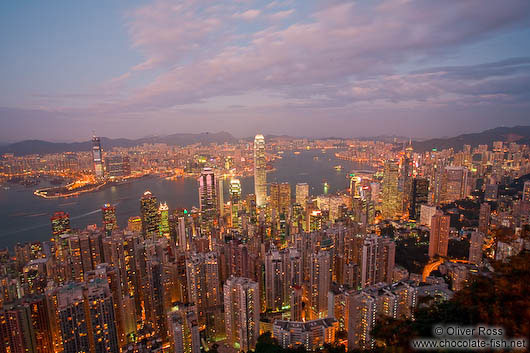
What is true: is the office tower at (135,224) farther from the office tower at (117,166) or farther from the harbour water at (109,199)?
the office tower at (117,166)

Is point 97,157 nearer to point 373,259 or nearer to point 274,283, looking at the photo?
point 274,283


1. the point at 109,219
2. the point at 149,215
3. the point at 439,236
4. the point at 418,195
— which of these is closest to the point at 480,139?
the point at 418,195

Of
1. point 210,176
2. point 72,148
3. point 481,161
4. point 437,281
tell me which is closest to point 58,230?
point 210,176

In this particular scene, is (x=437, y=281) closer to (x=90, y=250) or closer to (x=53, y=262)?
(x=90, y=250)

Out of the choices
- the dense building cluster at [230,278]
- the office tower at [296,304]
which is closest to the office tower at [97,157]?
the dense building cluster at [230,278]

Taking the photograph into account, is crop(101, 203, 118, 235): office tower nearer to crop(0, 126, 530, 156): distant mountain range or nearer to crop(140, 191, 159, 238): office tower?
crop(140, 191, 159, 238): office tower

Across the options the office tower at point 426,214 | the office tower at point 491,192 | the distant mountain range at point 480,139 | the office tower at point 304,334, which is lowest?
the office tower at point 426,214
